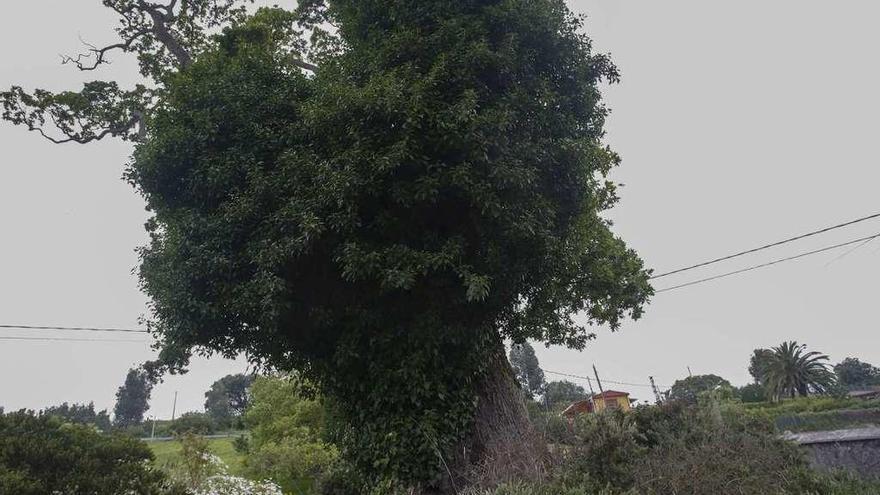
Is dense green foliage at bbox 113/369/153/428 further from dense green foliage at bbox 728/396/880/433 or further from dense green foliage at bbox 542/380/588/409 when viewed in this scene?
dense green foliage at bbox 728/396/880/433

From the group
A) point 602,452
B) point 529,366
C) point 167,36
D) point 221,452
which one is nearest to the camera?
point 602,452

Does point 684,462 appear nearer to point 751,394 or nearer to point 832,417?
point 832,417

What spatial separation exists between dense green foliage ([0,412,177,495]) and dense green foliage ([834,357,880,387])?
95076 millimetres

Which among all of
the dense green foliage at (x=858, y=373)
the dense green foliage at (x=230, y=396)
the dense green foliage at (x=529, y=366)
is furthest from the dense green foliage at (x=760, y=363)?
the dense green foliage at (x=230, y=396)

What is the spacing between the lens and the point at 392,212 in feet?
31.9

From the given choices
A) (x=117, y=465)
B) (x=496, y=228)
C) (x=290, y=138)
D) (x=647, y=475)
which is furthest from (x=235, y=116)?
(x=647, y=475)

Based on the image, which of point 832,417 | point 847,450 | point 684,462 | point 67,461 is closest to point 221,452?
point 67,461

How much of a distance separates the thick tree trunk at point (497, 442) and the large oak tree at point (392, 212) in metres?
0.05

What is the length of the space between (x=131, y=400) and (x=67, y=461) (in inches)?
3433

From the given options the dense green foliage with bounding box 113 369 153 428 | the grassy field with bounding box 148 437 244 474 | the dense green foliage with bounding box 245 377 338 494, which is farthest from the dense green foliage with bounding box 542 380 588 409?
the dense green foliage with bounding box 113 369 153 428

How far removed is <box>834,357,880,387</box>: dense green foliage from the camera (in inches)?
2913

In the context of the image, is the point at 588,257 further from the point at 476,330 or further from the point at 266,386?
the point at 266,386

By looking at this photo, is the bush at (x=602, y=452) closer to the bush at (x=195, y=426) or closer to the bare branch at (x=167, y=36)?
the bare branch at (x=167, y=36)

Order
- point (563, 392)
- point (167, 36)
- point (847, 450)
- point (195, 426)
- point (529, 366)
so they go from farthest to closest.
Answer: point (563, 392) < point (529, 366) < point (195, 426) < point (167, 36) < point (847, 450)
